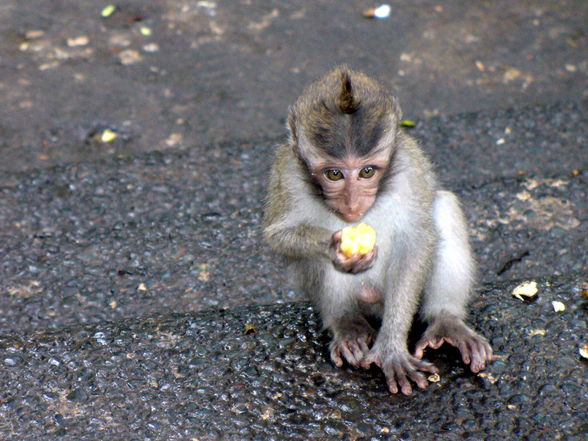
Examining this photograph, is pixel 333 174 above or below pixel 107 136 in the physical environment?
above

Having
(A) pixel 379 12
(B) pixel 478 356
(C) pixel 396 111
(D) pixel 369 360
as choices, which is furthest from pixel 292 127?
(A) pixel 379 12

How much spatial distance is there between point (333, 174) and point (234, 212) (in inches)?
56.2

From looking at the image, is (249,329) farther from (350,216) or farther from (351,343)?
(350,216)

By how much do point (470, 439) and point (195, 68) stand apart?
11.9 ft

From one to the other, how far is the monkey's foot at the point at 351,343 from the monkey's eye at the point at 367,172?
76cm

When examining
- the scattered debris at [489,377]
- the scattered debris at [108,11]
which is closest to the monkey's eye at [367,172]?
the scattered debris at [489,377]

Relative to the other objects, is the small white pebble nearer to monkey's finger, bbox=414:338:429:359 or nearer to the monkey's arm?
the monkey's arm

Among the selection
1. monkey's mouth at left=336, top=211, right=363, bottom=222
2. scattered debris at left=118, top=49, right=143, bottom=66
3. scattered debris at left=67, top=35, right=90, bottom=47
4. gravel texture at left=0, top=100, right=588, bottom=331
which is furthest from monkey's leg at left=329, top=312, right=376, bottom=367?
scattered debris at left=67, top=35, right=90, bottom=47

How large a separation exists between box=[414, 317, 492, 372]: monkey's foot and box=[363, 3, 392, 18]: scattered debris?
3378 millimetres

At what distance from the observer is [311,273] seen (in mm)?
3605

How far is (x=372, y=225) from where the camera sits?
3539 millimetres

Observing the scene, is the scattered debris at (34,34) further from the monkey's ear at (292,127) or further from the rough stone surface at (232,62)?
the monkey's ear at (292,127)

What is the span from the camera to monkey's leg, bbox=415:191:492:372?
3.54m

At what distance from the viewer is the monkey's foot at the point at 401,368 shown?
335cm
